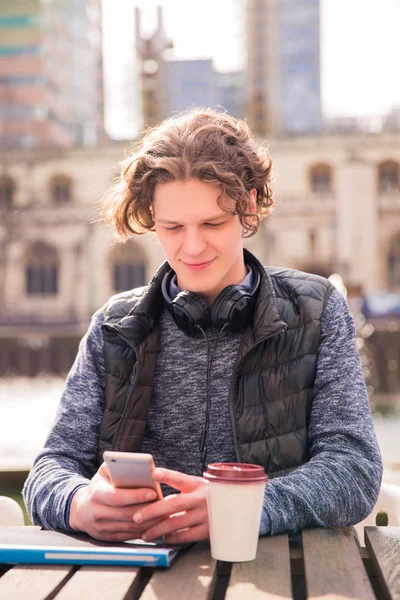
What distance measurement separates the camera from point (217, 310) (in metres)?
1.37

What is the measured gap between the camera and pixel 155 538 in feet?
3.35

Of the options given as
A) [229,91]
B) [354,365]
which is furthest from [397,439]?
[229,91]

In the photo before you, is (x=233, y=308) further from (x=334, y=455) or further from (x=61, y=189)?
(x=61, y=189)

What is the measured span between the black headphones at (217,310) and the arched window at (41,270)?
24157mm

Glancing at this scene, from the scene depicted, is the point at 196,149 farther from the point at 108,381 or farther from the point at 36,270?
the point at 36,270

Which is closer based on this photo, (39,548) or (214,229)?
(39,548)

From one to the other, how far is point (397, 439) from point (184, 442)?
6489mm

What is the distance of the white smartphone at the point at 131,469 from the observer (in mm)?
953


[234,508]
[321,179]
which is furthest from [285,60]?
[234,508]

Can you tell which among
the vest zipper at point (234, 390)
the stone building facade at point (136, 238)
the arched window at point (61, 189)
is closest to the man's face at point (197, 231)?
the vest zipper at point (234, 390)

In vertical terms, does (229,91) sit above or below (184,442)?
above

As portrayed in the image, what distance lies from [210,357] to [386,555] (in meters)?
0.53

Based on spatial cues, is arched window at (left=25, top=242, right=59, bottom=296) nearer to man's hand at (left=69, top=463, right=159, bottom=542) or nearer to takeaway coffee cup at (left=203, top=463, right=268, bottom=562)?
man's hand at (left=69, top=463, right=159, bottom=542)

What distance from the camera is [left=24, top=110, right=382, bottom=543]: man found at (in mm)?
1283
